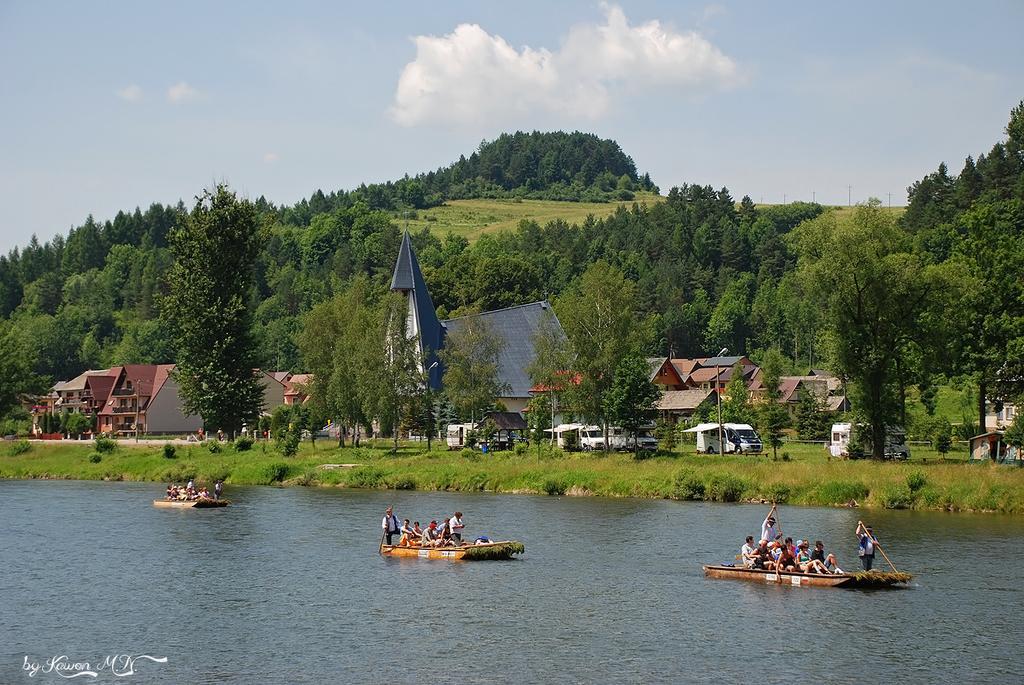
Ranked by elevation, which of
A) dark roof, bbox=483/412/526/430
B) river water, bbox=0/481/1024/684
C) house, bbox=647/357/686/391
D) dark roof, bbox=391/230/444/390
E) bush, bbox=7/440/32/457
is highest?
dark roof, bbox=391/230/444/390

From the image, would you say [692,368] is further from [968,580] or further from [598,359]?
[968,580]

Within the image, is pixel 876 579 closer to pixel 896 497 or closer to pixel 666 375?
pixel 896 497

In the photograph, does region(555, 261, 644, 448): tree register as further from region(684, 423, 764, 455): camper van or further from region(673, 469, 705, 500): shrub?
region(673, 469, 705, 500): shrub

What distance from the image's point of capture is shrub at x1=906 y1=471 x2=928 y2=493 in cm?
6331

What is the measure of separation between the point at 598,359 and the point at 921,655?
5480 cm

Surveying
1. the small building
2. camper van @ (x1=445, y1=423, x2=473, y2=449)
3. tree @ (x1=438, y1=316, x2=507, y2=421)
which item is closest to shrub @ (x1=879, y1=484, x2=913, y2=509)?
the small building

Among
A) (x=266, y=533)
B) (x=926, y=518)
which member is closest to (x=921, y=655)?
(x=926, y=518)

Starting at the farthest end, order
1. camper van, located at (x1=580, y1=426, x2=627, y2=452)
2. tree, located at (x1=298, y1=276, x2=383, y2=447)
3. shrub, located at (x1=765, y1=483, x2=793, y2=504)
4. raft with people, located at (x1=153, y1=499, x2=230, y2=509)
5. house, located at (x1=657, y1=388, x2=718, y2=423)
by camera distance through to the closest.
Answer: house, located at (x1=657, y1=388, x2=718, y2=423)
tree, located at (x1=298, y1=276, x2=383, y2=447)
camper van, located at (x1=580, y1=426, x2=627, y2=452)
raft with people, located at (x1=153, y1=499, x2=230, y2=509)
shrub, located at (x1=765, y1=483, x2=793, y2=504)

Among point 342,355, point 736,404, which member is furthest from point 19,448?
point 736,404

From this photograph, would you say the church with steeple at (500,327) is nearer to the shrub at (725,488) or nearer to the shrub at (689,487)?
the shrub at (689,487)

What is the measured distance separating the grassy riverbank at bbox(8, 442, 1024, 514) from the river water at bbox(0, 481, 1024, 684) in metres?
3.11

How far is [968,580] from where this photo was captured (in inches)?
1715

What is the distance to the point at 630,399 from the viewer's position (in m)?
83.7

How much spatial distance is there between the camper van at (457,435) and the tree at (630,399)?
16266 mm
